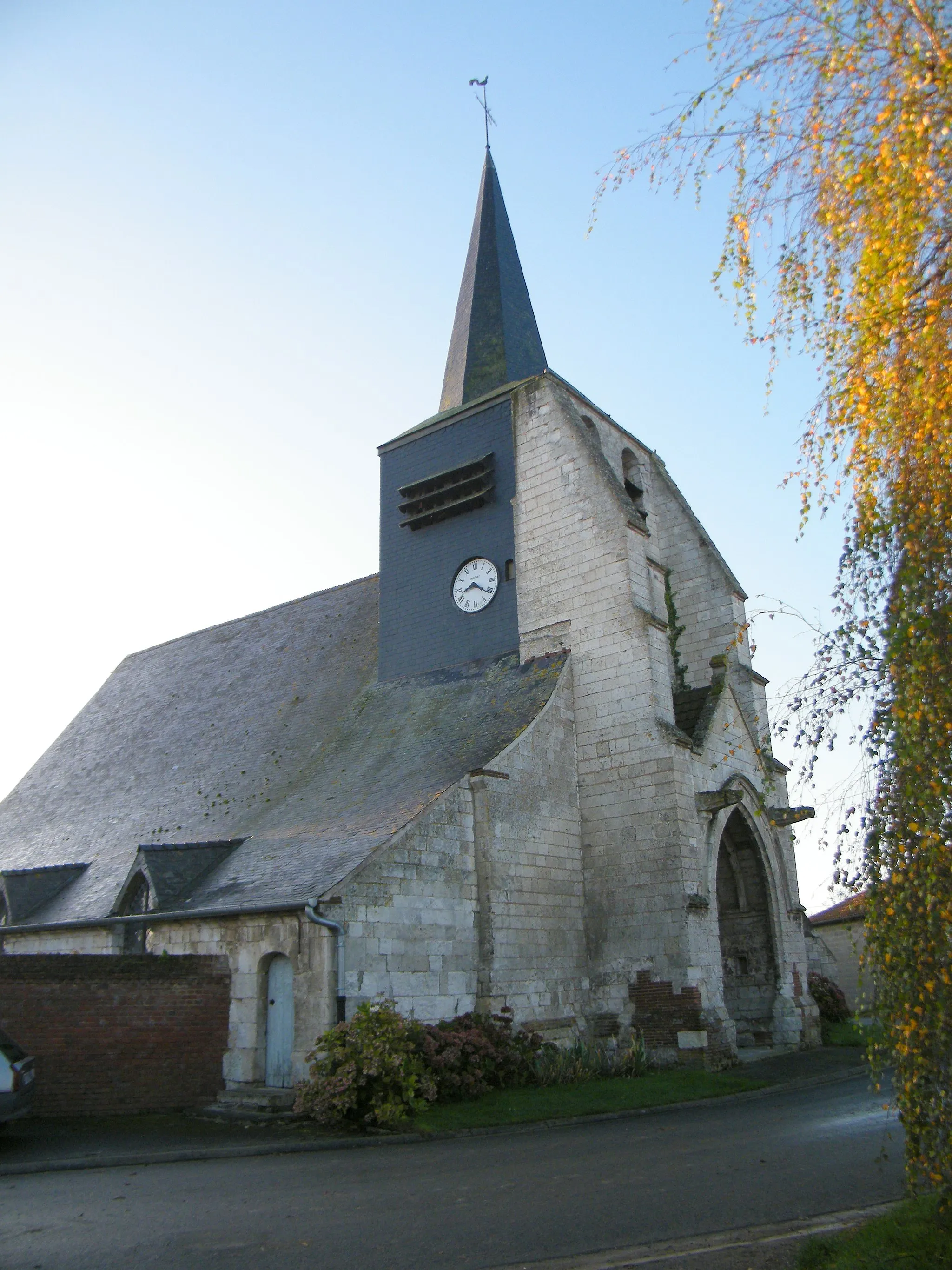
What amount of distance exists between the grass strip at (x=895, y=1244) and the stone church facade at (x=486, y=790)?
505 cm

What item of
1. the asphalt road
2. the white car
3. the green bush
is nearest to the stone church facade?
the green bush

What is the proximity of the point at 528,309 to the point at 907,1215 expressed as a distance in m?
19.4

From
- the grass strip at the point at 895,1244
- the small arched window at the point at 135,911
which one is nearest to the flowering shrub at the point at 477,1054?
the small arched window at the point at 135,911

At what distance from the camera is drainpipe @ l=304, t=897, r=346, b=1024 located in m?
11.7

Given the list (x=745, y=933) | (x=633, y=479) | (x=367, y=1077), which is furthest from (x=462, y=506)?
(x=367, y=1077)

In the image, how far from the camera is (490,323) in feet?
68.5

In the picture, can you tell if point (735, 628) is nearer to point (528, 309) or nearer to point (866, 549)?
point (528, 309)

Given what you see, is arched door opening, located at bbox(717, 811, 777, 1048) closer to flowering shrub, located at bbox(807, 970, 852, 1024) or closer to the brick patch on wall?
flowering shrub, located at bbox(807, 970, 852, 1024)

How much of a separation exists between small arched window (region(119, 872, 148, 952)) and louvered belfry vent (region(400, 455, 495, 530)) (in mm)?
8064

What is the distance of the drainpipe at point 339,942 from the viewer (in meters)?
11.7

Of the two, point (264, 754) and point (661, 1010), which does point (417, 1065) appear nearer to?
point (661, 1010)

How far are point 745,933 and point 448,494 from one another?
9338 mm

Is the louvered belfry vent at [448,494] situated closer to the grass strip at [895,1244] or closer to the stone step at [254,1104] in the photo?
the stone step at [254,1104]

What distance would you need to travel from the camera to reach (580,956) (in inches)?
596
